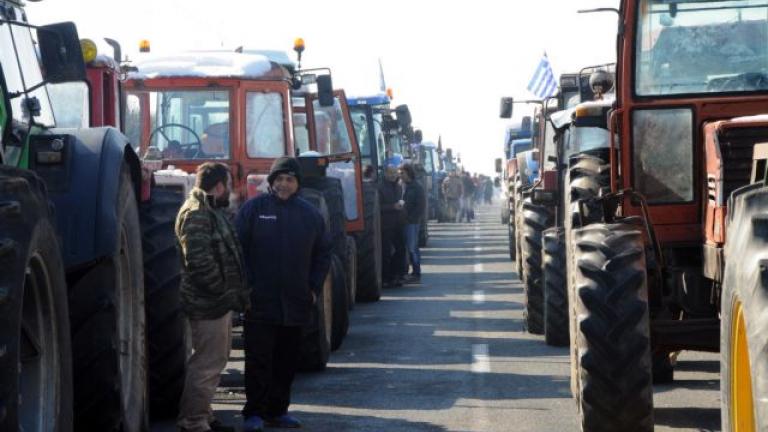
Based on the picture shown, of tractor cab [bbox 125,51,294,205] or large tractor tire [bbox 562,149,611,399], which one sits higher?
tractor cab [bbox 125,51,294,205]

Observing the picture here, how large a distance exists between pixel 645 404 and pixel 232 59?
751 cm

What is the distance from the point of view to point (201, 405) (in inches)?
406

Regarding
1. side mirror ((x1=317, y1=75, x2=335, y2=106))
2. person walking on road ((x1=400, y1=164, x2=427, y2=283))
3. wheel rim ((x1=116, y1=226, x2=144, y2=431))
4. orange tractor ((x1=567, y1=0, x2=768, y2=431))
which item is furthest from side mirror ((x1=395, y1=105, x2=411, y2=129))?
wheel rim ((x1=116, y1=226, x2=144, y2=431))

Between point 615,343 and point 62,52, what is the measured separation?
311 cm

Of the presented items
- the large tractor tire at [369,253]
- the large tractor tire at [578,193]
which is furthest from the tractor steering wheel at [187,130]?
the large tractor tire at [369,253]

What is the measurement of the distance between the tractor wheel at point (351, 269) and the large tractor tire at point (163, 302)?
7.69 m

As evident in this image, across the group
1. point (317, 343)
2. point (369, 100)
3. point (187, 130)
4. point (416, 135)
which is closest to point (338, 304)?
point (317, 343)

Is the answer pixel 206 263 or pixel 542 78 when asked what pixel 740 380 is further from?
pixel 542 78

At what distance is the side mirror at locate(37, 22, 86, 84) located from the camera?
26.3ft

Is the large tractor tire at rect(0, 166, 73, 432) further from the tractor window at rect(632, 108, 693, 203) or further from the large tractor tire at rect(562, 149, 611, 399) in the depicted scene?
the tractor window at rect(632, 108, 693, 203)

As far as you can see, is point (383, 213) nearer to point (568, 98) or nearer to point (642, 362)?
point (568, 98)

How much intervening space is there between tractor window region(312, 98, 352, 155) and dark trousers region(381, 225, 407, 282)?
3523 millimetres

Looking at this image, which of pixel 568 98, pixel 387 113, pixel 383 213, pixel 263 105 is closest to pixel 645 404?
pixel 263 105

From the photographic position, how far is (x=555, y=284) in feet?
47.5
